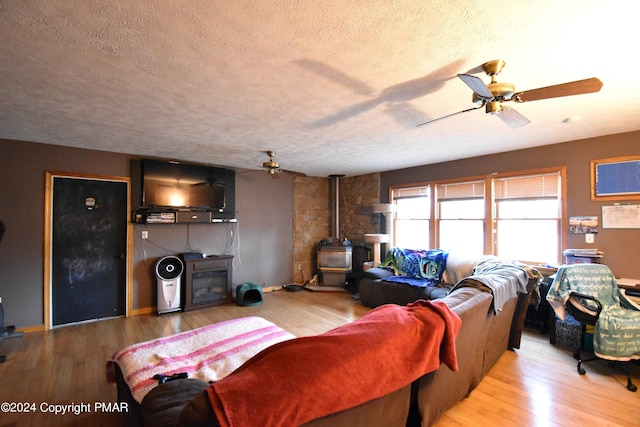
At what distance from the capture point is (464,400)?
2.27m

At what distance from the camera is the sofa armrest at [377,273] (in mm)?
4733

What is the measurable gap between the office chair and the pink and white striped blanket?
9.56ft

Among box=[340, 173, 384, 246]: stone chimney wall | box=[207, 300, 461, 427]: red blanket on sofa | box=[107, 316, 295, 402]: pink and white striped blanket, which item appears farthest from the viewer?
box=[340, 173, 384, 246]: stone chimney wall

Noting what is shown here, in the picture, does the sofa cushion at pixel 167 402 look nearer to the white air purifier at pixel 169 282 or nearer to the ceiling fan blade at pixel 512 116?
the ceiling fan blade at pixel 512 116

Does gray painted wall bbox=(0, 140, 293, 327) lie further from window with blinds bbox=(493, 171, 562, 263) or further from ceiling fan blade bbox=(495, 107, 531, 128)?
ceiling fan blade bbox=(495, 107, 531, 128)

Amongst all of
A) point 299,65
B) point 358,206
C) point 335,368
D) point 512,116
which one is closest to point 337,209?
point 358,206

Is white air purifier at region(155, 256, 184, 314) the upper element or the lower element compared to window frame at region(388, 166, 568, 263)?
lower

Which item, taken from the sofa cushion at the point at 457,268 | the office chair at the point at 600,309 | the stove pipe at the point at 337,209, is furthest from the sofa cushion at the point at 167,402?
the stove pipe at the point at 337,209

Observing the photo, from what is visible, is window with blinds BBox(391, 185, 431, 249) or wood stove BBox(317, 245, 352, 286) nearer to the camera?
window with blinds BBox(391, 185, 431, 249)

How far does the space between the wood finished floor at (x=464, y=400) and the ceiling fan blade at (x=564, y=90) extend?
226 cm

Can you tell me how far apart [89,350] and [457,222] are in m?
5.37

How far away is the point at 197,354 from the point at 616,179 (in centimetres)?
484

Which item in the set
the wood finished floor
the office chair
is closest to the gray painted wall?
the wood finished floor

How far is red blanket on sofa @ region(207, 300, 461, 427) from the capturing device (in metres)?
0.91
